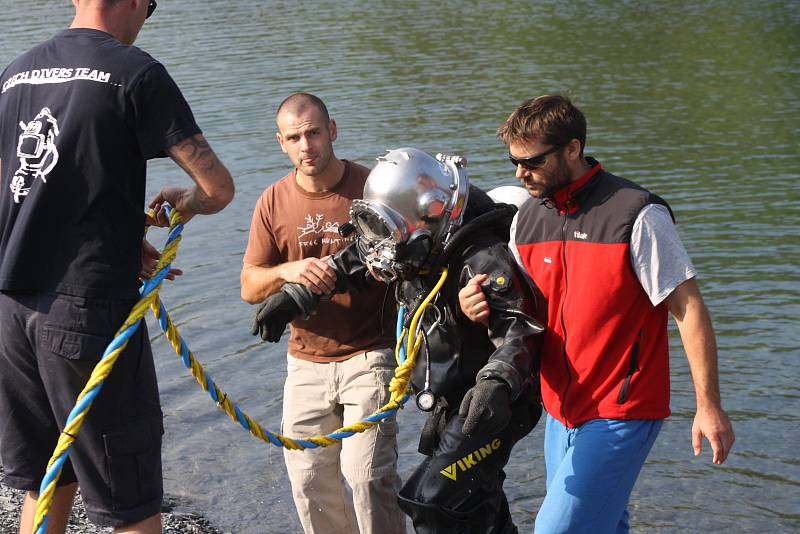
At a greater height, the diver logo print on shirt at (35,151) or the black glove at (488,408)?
the diver logo print on shirt at (35,151)

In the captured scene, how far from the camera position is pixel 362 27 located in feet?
88.5

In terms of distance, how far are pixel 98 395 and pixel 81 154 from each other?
0.95 metres

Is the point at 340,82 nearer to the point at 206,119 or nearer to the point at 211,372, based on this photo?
the point at 206,119

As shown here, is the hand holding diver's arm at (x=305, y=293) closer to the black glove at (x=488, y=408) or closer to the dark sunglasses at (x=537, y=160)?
the dark sunglasses at (x=537, y=160)

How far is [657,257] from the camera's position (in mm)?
4516

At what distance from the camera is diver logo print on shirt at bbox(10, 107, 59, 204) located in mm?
4340

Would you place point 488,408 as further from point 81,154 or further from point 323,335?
point 81,154

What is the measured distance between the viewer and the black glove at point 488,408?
14.4 feet

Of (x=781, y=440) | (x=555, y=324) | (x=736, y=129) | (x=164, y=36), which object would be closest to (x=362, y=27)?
(x=164, y=36)

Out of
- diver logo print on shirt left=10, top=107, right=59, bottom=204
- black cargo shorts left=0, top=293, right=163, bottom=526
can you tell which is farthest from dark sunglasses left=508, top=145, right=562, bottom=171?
diver logo print on shirt left=10, top=107, right=59, bottom=204

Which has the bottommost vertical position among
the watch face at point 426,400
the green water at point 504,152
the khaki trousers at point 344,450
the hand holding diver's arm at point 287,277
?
the green water at point 504,152

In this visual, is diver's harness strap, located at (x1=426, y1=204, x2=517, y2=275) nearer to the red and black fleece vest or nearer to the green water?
the red and black fleece vest

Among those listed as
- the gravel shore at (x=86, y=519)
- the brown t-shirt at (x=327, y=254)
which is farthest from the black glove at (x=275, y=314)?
the gravel shore at (x=86, y=519)

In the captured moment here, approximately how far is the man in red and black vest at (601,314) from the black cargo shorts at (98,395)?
4.60 ft
